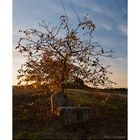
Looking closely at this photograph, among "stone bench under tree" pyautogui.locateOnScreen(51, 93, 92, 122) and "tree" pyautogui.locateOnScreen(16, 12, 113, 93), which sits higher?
"tree" pyautogui.locateOnScreen(16, 12, 113, 93)

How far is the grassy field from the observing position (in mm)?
3799

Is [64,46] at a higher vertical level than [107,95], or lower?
higher

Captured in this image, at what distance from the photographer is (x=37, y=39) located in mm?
3865

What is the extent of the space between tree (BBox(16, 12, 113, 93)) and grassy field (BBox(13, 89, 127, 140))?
14cm

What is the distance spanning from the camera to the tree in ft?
12.7

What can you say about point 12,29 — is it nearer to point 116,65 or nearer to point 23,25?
point 23,25

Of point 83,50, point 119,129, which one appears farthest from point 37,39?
point 119,129

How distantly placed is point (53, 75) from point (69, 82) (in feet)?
0.53

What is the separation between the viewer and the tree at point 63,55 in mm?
3865

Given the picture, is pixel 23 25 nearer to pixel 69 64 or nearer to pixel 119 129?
pixel 69 64

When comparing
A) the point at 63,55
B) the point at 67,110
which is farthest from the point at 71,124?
the point at 63,55

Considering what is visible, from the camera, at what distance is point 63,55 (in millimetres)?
3924
